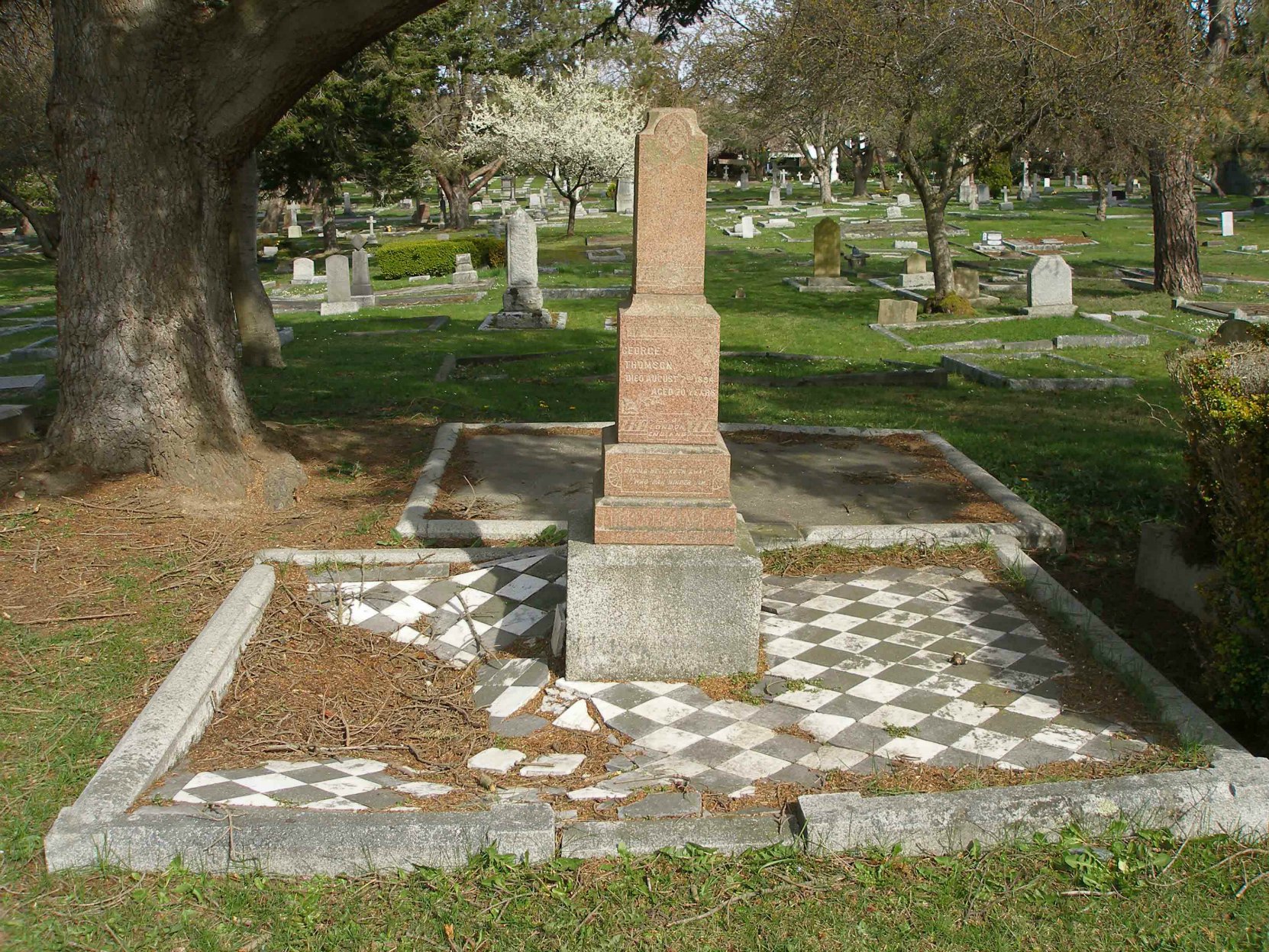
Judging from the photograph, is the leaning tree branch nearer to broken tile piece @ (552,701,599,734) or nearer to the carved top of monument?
the carved top of monument

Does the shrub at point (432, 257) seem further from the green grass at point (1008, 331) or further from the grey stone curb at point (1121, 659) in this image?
the grey stone curb at point (1121, 659)

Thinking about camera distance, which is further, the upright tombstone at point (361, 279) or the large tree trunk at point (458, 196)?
the large tree trunk at point (458, 196)

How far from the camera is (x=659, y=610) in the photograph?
18.0 feet

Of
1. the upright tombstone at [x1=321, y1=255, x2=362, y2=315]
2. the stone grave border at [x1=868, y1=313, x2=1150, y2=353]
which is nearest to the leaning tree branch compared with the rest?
the stone grave border at [x1=868, y1=313, x2=1150, y2=353]

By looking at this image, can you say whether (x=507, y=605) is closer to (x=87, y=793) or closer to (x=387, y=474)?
(x=87, y=793)

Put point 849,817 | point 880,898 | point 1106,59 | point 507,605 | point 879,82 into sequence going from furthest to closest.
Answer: point 879,82, point 1106,59, point 507,605, point 849,817, point 880,898

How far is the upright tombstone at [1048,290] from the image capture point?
65.1 ft

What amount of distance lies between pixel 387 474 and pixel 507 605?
3.21 metres

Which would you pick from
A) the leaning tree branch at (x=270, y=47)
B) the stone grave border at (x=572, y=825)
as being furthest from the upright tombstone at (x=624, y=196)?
the stone grave border at (x=572, y=825)

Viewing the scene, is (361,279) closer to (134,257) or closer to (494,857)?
(134,257)

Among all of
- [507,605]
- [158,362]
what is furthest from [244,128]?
[507,605]

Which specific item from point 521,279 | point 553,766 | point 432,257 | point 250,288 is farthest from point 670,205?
point 432,257

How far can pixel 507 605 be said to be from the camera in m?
6.31

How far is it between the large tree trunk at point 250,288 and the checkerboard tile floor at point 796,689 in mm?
8700
